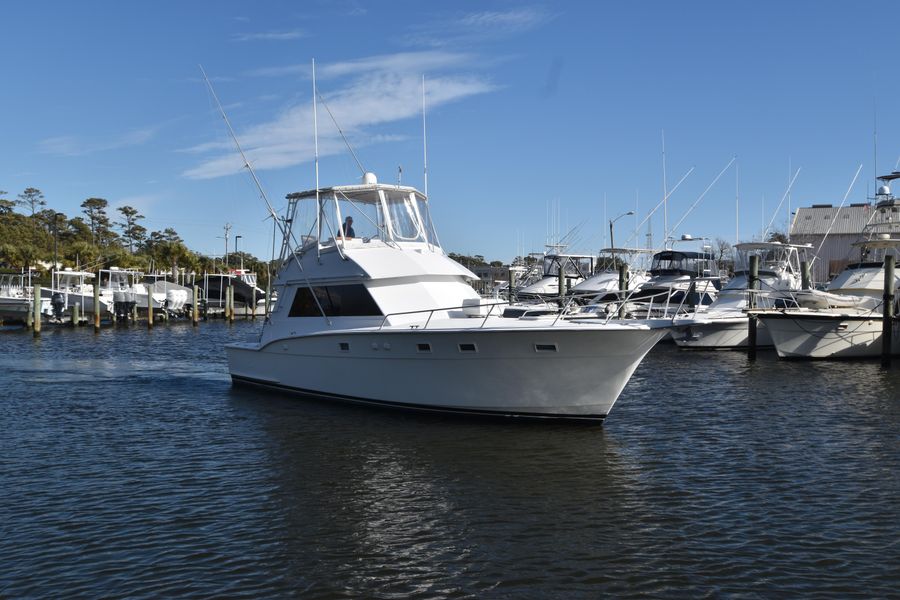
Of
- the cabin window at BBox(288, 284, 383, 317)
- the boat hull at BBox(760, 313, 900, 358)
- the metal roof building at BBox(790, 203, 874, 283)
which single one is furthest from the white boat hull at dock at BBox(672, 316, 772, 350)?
the metal roof building at BBox(790, 203, 874, 283)

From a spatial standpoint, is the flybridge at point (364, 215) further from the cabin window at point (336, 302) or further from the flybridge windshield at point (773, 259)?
the flybridge windshield at point (773, 259)

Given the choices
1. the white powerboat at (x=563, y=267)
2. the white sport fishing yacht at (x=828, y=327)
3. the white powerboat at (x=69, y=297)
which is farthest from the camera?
the white powerboat at (x=69, y=297)

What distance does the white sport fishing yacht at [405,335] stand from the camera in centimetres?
1370

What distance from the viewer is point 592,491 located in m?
10.8

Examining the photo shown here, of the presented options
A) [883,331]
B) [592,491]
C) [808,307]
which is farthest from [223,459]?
[808,307]

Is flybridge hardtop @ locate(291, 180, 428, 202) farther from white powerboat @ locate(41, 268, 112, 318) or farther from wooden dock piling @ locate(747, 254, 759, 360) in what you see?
white powerboat @ locate(41, 268, 112, 318)

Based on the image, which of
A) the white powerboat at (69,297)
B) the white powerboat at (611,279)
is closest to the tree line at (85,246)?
the white powerboat at (69,297)

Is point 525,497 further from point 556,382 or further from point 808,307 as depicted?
point 808,307

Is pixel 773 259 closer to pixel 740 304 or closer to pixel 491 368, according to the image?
pixel 740 304

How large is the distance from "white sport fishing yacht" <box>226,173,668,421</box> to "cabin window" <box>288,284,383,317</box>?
0.09 feet

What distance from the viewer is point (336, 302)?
673 inches

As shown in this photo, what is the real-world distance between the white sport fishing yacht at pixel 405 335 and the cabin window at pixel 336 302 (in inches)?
1.1

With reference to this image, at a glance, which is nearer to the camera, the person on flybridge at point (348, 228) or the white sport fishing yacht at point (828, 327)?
the person on flybridge at point (348, 228)

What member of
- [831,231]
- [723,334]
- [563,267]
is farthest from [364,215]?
[831,231]
